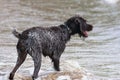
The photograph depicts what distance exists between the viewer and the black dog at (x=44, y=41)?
33.1 feet

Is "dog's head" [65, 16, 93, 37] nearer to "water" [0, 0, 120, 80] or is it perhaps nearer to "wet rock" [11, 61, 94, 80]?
"wet rock" [11, 61, 94, 80]

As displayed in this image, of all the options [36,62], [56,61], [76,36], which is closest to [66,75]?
[56,61]

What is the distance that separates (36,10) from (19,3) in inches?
107

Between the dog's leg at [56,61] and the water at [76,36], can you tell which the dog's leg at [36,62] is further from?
the water at [76,36]

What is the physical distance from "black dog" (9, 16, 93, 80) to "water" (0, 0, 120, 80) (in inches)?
30.3

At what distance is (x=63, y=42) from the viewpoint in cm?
1091

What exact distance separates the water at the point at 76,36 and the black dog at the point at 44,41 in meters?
0.77

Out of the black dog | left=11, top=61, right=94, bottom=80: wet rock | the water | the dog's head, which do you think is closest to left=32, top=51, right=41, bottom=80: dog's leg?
the black dog

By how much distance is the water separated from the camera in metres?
15.2

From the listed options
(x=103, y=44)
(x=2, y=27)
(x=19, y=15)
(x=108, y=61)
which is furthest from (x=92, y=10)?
(x=108, y=61)

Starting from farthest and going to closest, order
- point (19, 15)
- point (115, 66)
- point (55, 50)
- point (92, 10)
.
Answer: point (92, 10) → point (19, 15) → point (115, 66) → point (55, 50)

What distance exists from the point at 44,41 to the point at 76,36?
1058cm

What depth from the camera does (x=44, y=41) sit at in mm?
Answer: 10281

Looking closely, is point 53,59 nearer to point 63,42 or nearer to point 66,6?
point 63,42
